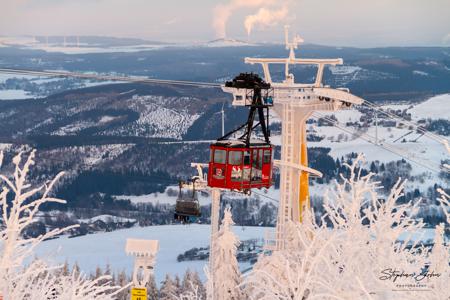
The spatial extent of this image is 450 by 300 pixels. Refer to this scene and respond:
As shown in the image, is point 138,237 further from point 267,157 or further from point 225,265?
point 267,157

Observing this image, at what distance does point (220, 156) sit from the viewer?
30344 millimetres

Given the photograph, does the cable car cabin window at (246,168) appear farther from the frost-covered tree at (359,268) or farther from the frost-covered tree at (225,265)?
the frost-covered tree at (359,268)

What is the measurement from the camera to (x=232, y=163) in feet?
98.2

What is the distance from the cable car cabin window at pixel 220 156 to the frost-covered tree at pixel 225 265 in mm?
4082

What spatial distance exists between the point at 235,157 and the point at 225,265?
240 inches

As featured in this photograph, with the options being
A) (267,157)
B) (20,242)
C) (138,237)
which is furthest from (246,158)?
(138,237)

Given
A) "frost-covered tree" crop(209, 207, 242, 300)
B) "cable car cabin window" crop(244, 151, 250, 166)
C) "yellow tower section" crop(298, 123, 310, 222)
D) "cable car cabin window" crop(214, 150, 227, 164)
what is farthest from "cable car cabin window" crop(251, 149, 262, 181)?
"yellow tower section" crop(298, 123, 310, 222)

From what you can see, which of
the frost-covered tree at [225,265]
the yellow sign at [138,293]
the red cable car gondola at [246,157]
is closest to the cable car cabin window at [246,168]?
the red cable car gondola at [246,157]

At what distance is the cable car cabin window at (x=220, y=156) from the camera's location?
30.2m

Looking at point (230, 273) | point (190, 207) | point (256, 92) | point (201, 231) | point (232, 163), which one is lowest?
point (201, 231)

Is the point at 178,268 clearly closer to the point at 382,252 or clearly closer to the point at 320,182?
the point at 320,182

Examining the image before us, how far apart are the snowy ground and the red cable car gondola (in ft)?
303

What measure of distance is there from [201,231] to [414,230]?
6429 inches

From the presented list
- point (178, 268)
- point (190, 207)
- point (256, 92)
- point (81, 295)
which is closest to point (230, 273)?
point (190, 207)
